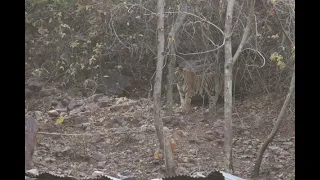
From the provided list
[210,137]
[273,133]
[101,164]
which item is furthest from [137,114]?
[273,133]

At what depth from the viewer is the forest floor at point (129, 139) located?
320 cm

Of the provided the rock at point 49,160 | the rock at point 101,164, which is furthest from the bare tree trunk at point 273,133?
the rock at point 49,160

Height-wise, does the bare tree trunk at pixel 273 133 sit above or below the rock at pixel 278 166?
above

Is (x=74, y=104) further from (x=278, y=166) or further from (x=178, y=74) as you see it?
(x=278, y=166)

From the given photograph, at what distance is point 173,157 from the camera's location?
10.4 feet

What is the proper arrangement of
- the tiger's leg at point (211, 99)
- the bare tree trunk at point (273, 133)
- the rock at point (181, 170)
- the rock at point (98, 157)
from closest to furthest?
the bare tree trunk at point (273, 133) → the rock at point (181, 170) → the rock at point (98, 157) → the tiger's leg at point (211, 99)

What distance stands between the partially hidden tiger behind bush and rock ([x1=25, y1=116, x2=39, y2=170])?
1075 mm

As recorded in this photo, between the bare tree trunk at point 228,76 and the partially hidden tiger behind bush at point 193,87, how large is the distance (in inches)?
7.2

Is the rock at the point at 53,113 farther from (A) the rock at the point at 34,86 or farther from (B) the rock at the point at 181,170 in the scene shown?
(B) the rock at the point at 181,170

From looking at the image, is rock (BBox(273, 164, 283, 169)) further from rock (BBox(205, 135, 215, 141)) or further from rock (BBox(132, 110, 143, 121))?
rock (BBox(132, 110, 143, 121))

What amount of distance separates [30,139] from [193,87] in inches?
48.3

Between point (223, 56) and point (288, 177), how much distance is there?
0.99 meters
